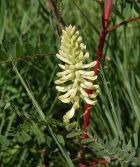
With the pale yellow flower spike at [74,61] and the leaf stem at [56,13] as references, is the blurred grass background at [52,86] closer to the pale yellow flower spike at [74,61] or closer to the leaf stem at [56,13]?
the leaf stem at [56,13]

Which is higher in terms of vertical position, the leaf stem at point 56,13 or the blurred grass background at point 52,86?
the leaf stem at point 56,13

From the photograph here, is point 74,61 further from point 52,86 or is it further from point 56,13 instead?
point 52,86

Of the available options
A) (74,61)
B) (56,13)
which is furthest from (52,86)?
(74,61)

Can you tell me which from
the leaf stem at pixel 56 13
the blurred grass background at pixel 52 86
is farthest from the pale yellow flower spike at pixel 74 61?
the leaf stem at pixel 56 13

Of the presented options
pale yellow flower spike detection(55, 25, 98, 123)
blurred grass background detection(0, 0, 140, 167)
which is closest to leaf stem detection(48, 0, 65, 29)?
blurred grass background detection(0, 0, 140, 167)

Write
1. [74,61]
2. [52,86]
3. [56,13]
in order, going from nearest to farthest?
[74,61], [56,13], [52,86]

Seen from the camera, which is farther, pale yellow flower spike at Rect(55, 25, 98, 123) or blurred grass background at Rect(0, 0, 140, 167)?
blurred grass background at Rect(0, 0, 140, 167)

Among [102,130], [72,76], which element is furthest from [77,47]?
[102,130]

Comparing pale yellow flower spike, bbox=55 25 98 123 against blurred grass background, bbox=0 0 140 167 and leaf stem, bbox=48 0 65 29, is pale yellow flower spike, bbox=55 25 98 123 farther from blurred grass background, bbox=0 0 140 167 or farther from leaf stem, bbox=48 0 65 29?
leaf stem, bbox=48 0 65 29

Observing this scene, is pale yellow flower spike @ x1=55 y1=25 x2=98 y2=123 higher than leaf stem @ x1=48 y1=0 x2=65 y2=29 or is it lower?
lower

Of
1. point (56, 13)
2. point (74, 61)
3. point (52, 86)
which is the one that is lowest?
point (52, 86)
